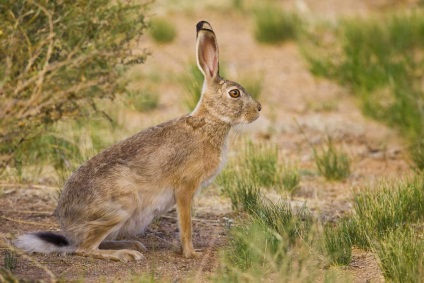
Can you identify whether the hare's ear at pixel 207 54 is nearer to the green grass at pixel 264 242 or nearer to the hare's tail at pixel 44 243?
the green grass at pixel 264 242

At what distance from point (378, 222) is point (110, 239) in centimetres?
175

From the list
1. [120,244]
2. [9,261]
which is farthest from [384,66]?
[9,261]

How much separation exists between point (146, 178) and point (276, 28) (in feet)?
33.6

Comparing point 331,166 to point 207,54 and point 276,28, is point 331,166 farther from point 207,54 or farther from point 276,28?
point 276,28

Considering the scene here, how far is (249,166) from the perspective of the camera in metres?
7.23

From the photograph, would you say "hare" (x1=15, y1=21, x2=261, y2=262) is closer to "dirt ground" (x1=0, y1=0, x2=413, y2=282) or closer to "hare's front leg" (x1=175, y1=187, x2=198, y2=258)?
"hare's front leg" (x1=175, y1=187, x2=198, y2=258)

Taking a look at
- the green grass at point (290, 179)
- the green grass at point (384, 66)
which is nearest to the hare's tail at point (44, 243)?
the green grass at point (290, 179)

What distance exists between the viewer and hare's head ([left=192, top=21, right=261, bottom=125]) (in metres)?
5.53

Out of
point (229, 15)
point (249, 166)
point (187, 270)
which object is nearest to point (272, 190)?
point (249, 166)

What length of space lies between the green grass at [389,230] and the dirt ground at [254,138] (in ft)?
0.44

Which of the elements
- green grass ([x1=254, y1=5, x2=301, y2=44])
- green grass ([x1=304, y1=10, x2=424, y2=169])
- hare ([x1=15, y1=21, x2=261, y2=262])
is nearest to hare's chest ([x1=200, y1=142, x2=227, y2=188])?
hare ([x1=15, y1=21, x2=261, y2=262])

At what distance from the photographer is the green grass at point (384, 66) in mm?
9602

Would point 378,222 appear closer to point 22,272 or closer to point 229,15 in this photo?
point 22,272

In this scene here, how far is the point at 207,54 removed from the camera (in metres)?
5.62
